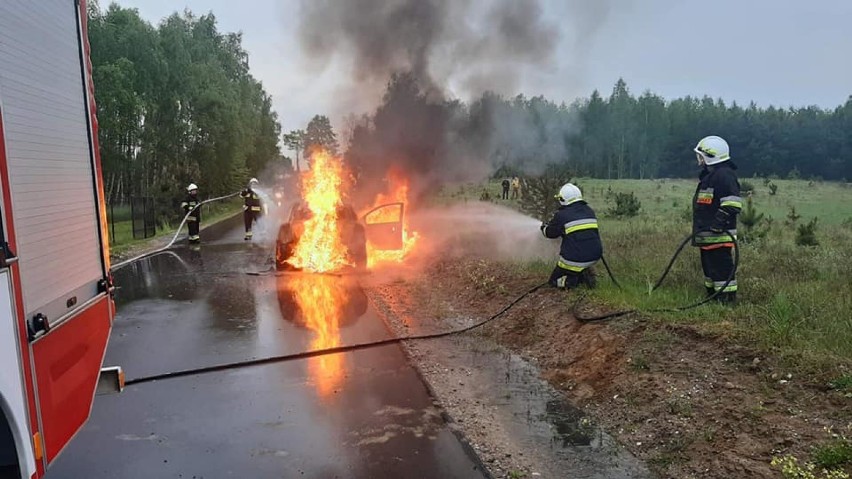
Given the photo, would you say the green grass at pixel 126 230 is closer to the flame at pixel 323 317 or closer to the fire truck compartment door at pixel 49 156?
the flame at pixel 323 317

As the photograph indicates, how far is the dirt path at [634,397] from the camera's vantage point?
150 inches

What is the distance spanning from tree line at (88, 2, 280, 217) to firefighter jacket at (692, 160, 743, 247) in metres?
21.7

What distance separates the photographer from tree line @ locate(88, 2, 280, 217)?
2430 cm

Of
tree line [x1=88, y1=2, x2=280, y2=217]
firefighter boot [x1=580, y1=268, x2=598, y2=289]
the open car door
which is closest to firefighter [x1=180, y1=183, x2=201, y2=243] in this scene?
the open car door

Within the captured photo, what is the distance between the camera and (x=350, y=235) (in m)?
11.7

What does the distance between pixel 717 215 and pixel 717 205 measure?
180 mm

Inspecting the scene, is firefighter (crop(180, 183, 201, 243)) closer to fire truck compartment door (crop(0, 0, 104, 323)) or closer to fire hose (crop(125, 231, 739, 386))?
fire hose (crop(125, 231, 739, 386))

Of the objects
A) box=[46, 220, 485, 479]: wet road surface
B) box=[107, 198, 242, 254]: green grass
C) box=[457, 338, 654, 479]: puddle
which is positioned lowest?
box=[457, 338, 654, 479]: puddle

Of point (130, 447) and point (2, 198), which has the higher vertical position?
point (2, 198)

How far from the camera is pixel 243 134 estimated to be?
35.6 m

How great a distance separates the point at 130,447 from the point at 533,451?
9.72 ft

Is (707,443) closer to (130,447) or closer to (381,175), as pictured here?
(130,447)

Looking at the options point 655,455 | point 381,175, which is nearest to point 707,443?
point 655,455

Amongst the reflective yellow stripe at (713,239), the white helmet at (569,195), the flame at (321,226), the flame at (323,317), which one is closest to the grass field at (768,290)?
the reflective yellow stripe at (713,239)
